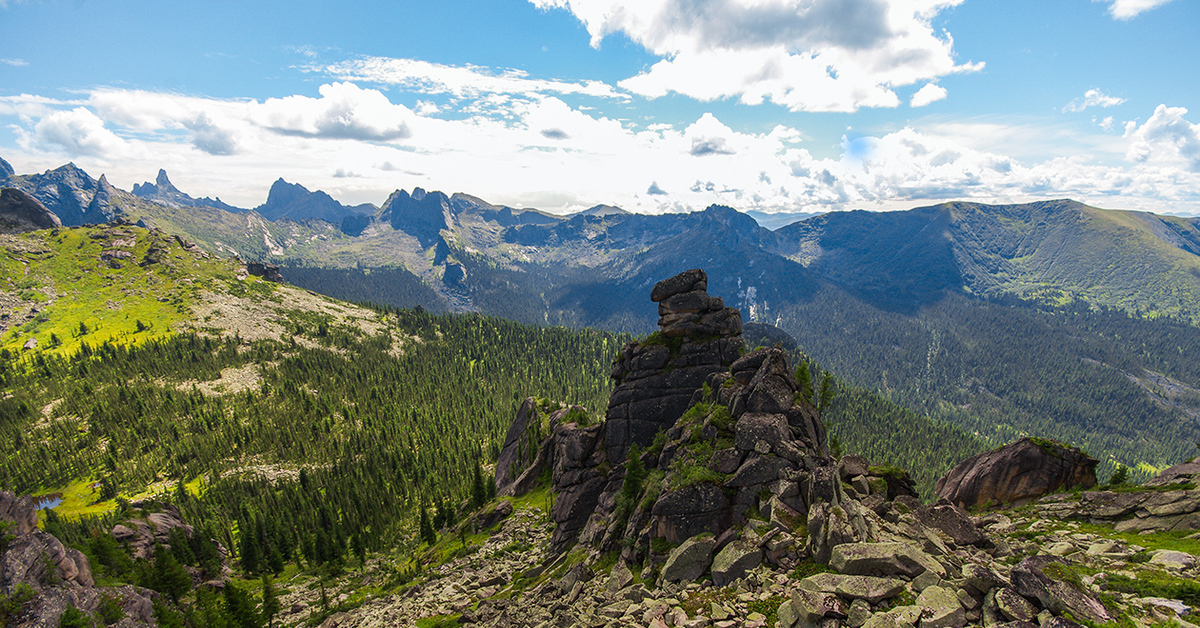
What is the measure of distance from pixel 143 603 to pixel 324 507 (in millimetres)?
81124

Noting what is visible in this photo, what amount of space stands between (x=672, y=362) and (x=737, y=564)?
42486mm

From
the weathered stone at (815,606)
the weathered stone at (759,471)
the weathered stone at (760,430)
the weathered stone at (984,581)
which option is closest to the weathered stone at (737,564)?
the weathered stone at (815,606)

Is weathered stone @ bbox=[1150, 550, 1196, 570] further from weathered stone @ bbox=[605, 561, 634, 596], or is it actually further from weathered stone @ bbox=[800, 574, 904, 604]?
weathered stone @ bbox=[605, 561, 634, 596]

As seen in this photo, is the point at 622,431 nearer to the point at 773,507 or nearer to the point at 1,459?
the point at 773,507

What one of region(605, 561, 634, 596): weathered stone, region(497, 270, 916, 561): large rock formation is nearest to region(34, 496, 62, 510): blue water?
region(497, 270, 916, 561): large rock formation

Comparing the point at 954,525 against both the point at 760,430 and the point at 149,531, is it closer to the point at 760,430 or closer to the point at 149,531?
the point at 760,430

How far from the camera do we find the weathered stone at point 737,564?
28484 mm

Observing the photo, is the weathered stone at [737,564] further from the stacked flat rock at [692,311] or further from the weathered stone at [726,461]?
the stacked flat rock at [692,311]

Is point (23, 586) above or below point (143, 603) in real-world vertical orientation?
above

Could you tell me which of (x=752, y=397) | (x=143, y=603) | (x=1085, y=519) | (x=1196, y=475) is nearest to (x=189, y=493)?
(x=143, y=603)

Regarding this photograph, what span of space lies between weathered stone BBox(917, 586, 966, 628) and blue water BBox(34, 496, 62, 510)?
23544 centimetres

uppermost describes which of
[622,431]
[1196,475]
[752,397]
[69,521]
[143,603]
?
[752,397]

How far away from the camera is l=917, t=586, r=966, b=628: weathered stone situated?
18.8 m

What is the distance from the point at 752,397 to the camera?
43125 millimetres
